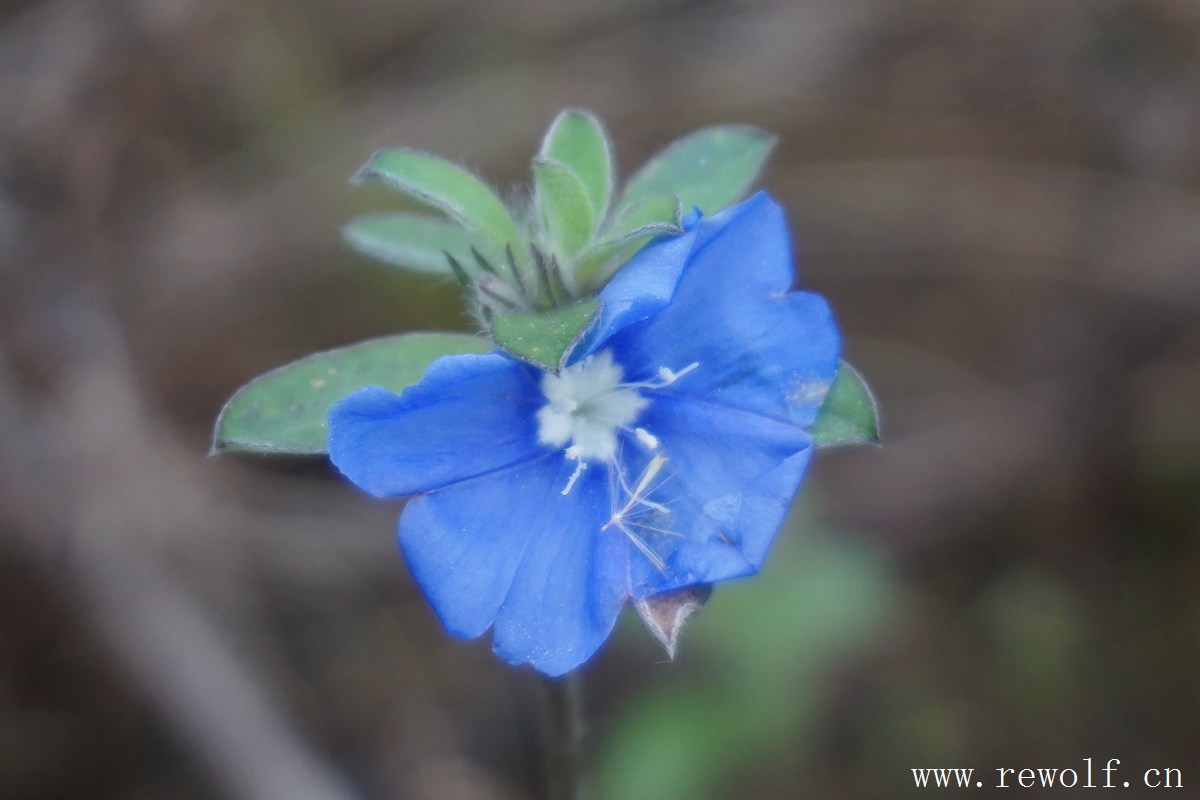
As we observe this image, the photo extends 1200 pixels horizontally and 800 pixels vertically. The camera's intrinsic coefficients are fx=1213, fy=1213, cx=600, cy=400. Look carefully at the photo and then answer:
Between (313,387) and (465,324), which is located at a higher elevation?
(313,387)

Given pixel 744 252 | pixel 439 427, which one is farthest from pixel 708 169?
pixel 439 427

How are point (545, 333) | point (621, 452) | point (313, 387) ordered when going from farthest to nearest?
point (621, 452) → point (313, 387) → point (545, 333)

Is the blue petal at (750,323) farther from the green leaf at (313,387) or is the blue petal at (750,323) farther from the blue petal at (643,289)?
the green leaf at (313,387)

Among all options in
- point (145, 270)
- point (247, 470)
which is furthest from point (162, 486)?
point (145, 270)

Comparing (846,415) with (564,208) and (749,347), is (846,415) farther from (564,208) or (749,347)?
(564,208)

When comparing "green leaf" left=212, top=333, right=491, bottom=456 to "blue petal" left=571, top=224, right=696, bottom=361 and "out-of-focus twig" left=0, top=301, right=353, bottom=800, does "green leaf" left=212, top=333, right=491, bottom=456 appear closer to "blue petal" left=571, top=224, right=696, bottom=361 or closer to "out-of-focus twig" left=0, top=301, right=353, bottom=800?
"blue petal" left=571, top=224, right=696, bottom=361

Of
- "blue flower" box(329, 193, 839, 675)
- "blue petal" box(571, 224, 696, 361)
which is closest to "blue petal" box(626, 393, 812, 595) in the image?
"blue flower" box(329, 193, 839, 675)
